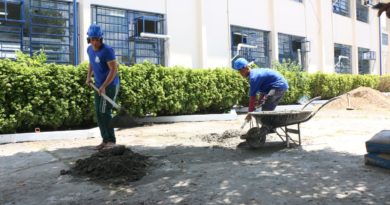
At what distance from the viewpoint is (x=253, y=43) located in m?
18.5

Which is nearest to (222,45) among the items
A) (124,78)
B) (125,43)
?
(125,43)

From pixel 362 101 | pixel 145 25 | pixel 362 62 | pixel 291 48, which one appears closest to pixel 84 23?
pixel 145 25

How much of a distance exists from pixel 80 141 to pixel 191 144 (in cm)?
237

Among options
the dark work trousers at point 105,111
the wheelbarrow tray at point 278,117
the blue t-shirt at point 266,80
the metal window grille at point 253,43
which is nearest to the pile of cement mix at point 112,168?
the dark work trousers at point 105,111

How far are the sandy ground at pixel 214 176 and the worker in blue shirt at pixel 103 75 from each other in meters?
0.55

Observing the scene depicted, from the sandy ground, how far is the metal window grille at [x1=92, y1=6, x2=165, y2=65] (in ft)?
20.6

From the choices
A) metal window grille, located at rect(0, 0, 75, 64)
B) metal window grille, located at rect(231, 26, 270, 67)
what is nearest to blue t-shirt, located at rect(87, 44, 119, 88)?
metal window grille, located at rect(0, 0, 75, 64)

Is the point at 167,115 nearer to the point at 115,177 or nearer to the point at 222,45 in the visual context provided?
the point at 222,45

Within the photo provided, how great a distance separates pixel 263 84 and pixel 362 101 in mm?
12532

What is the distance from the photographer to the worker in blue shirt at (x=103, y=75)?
6.18 meters

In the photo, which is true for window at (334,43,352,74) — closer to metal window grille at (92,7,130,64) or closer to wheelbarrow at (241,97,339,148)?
metal window grille at (92,7,130,64)

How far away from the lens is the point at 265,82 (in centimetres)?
708

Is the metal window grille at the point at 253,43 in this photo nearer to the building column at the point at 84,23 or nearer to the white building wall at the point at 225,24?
the white building wall at the point at 225,24

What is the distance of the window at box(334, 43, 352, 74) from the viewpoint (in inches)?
983
